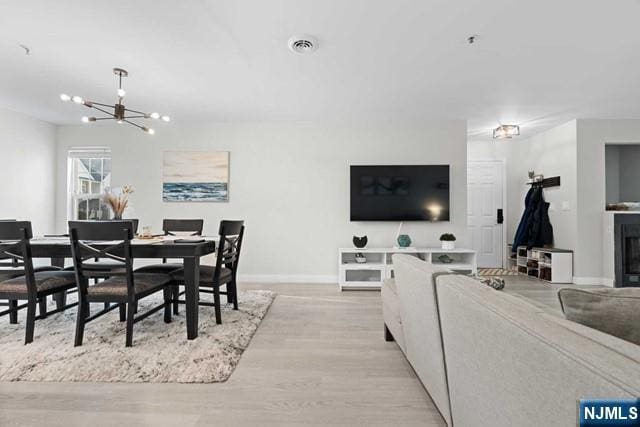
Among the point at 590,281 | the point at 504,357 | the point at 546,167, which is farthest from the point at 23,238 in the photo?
the point at 546,167

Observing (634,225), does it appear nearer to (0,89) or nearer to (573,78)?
(573,78)

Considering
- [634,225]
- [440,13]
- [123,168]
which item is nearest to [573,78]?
[440,13]

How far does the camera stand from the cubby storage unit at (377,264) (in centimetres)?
402

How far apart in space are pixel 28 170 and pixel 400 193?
211 inches

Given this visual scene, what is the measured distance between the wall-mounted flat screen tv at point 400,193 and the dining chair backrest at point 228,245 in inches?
78.1

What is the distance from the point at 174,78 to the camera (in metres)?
3.08

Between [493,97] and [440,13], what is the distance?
188 centimetres

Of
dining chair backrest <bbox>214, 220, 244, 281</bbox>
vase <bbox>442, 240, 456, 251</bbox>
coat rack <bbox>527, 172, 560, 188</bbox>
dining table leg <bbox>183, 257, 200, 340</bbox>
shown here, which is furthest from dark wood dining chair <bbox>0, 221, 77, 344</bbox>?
coat rack <bbox>527, 172, 560, 188</bbox>

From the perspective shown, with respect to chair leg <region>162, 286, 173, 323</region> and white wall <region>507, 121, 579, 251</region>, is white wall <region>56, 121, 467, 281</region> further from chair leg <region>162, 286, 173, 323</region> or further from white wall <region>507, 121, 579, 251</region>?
chair leg <region>162, 286, 173, 323</region>

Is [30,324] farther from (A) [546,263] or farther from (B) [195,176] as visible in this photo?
(A) [546,263]

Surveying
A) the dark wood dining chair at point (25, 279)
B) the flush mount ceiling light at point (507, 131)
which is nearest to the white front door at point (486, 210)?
the flush mount ceiling light at point (507, 131)

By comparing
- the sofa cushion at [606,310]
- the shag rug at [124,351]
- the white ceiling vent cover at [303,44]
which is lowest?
the shag rug at [124,351]

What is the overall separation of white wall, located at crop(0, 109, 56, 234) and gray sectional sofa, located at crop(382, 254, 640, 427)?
537 cm

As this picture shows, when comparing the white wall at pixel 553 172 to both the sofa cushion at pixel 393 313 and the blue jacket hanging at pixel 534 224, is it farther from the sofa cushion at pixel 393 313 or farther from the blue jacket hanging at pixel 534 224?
the sofa cushion at pixel 393 313
